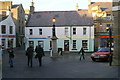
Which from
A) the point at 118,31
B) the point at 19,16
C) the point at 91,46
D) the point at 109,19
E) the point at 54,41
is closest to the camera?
the point at 118,31

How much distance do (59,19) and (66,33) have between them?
3792 millimetres

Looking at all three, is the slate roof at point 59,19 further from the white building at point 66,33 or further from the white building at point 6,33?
the white building at point 6,33

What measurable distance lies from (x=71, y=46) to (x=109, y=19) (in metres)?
10.5

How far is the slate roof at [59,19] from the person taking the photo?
1572 inches

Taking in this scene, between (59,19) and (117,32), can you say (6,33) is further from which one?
(117,32)

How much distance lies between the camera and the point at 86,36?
1550 inches

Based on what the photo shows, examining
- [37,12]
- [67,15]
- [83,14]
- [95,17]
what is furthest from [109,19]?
[37,12]

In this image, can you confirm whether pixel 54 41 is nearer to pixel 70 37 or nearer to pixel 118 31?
pixel 118 31

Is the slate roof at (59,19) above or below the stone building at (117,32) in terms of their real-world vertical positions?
above

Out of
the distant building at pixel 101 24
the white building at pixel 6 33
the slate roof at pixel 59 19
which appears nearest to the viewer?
the white building at pixel 6 33

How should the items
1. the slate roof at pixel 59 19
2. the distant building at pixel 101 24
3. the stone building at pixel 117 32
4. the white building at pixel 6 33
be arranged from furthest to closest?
the distant building at pixel 101 24 < the slate roof at pixel 59 19 < the white building at pixel 6 33 < the stone building at pixel 117 32

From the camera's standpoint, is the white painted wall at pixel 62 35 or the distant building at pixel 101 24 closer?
the white painted wall at pixel 62 35

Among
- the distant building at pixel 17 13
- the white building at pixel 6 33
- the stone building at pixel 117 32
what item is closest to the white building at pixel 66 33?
the white building at pixel 6 33

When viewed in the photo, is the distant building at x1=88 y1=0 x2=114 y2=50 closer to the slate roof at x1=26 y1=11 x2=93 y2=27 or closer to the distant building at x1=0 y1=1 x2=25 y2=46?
the slate roof at x1=26 y1=11 x2=93 y2=27
